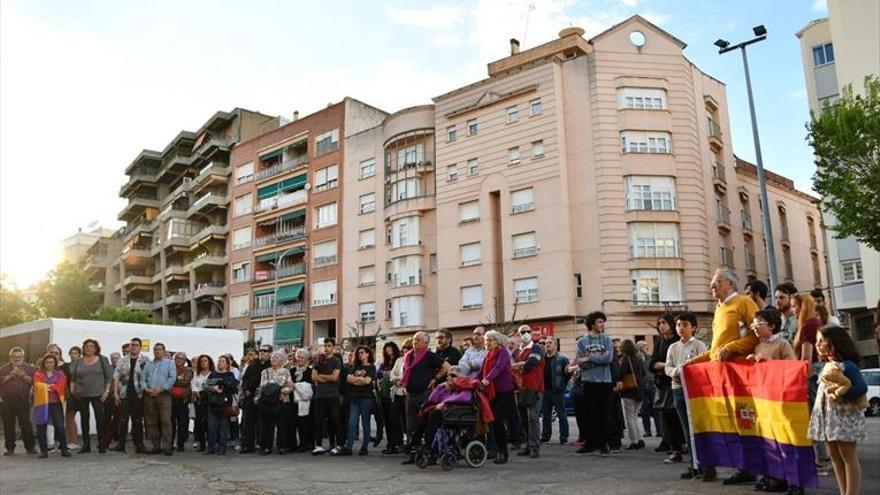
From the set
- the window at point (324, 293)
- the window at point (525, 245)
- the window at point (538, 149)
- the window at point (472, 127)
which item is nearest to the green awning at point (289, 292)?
the window at point (324, 293)

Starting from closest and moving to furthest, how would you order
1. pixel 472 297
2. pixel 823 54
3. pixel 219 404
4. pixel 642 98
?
pixel 219 404, pixel 823 54, pixel 642 98, pixel 472 297

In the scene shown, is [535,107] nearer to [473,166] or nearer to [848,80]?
[473,166]

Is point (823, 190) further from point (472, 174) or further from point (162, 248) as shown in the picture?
point (162, 248)

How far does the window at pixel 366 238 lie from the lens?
46031mm

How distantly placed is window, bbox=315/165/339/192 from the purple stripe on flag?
4310 centimetres

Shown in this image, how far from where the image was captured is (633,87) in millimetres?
37281

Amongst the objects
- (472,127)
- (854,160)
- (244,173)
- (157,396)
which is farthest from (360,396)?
(244,173)

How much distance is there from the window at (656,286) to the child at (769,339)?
1158 inches

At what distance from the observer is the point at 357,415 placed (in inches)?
455

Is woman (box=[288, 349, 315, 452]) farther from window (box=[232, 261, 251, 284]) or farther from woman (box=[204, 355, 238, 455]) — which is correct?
window (box=[232, 261, 251, 284])

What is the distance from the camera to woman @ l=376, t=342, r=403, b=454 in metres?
11.5

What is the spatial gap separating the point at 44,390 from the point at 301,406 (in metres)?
4.62

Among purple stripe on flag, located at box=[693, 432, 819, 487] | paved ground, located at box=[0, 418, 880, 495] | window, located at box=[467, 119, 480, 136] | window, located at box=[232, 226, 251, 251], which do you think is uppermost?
→ window, located at box=[467, 119, 480, 136]

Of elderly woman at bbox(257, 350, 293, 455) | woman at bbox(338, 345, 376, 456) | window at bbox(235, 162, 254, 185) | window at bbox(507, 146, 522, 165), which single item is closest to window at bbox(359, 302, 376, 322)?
window at bbox(507, 146, 522, 165)
